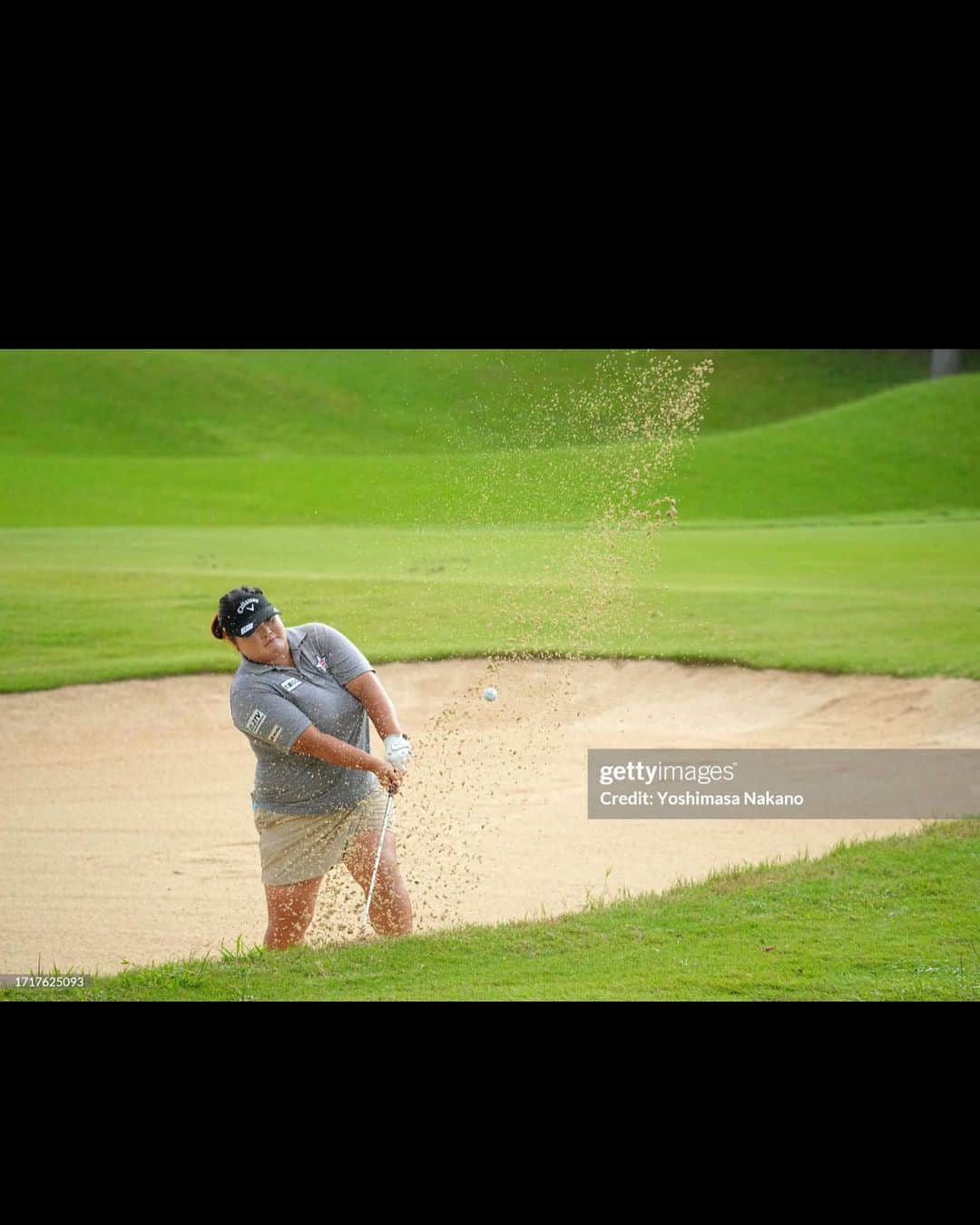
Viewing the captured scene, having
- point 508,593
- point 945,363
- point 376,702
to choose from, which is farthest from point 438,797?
point 945,363

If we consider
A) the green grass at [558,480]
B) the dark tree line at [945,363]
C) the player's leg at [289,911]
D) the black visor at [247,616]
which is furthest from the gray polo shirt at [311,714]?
the dark tree line at [945,363]

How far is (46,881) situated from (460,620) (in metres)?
2.22

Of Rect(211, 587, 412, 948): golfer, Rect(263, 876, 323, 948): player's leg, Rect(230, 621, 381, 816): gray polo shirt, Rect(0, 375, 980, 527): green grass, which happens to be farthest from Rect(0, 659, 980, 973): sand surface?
Rect(0, 375, 980, 527): green grass

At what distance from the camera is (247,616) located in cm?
→ 404

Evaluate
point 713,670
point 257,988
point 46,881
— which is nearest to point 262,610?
point 257,988

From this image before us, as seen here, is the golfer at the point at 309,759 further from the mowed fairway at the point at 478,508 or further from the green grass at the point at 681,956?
the mowed fairway at the point at 478,508

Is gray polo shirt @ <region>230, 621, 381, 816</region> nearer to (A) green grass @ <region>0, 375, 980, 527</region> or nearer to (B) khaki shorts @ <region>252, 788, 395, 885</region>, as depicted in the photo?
(B) khaki shorts @ <region>252, 788, 395, 885</region>

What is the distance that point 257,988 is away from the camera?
4148mm

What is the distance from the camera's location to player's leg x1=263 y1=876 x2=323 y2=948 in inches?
171

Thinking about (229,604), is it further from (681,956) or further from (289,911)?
(681,956)

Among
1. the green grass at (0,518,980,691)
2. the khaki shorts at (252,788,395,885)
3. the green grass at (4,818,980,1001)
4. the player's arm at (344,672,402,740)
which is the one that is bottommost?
the green grass at (4,818,980,1001)

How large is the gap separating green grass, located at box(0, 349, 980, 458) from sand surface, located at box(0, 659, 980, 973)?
1.19 m

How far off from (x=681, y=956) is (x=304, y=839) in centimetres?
121

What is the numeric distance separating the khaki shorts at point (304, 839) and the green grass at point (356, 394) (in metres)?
1.43
